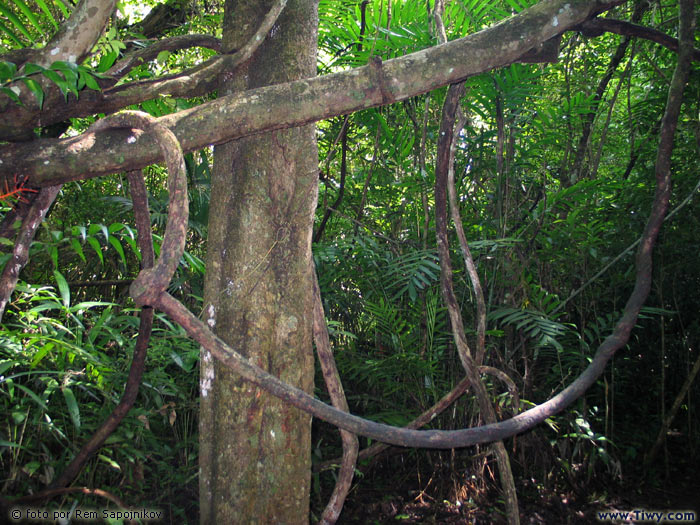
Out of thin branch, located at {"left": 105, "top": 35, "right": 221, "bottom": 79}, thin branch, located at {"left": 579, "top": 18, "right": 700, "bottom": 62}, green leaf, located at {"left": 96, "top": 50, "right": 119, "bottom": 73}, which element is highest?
thin branch, located at {"left": 579, "top": 18, "right": 700, "bottom": 62}

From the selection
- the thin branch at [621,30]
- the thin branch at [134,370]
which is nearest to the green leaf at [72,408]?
the thin branch at [134,370]

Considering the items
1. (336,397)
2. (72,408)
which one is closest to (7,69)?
(72,408)

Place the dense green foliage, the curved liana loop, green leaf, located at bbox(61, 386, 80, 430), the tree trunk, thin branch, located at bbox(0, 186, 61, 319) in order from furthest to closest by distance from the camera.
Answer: the dense green foliage < green leaf, located at bbox(61, 386, 80, 430) < thin branch, located at bbox(0, 186, 61, 319) < the tree trunk < the curved liana loop

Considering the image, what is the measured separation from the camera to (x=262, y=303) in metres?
1.57

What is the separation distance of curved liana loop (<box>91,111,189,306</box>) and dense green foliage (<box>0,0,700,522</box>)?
2.29 feet

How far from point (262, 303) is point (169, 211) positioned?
39 centimetres

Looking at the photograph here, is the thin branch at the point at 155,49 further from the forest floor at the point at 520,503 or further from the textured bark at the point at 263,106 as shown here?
the forest floor at the point at 520,503

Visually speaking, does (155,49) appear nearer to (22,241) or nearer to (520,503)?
(22,241)

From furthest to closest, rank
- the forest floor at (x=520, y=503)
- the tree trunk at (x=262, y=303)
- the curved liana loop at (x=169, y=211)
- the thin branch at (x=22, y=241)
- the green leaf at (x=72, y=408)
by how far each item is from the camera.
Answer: the forest floor at (x=520, y=503), the green leaf at (x=72, y=408), the thin branch at (x=22, y=241), the tree trunk at (x=262, y=303), the curved liana loop at (x=169, y=211)

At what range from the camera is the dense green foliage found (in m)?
2.34

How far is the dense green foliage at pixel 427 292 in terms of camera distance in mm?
2336

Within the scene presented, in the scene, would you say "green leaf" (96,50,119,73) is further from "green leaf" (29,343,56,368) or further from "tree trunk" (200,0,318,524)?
"green leaf" (29,343,56,368)

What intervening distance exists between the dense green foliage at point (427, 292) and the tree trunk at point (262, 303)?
0.66 metres

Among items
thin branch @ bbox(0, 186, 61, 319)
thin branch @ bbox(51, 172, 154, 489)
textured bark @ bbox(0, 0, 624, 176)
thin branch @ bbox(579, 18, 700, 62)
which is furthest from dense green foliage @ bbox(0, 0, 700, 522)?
textured bark @ bbox(0, 0, 624, 176)
